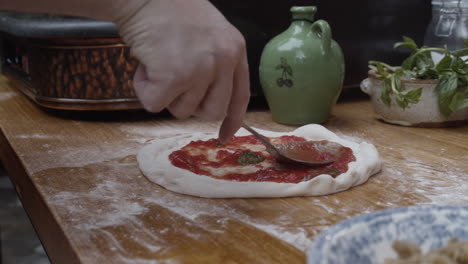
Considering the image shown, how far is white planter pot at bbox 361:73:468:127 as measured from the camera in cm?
176

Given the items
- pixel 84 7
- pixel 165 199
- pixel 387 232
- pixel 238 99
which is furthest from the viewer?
pixel 165 199

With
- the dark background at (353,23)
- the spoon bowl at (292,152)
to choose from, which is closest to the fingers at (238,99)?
the spoon bowl at (292,152)

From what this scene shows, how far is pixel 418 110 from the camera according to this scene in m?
1.80

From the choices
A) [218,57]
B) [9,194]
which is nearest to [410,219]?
[218,57]

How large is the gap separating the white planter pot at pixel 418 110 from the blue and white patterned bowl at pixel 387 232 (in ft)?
3.53

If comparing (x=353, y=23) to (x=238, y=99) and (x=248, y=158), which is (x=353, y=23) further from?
(x=238, y=99)

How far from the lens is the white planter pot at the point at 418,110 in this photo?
1760 millimetres

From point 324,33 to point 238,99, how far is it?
864mm

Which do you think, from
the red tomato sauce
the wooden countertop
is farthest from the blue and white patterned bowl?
the red tomato sauce

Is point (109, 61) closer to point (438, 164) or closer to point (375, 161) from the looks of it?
point (375, 161)

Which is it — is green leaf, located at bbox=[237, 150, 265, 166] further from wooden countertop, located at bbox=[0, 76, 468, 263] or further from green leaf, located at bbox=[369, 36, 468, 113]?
green leaf, located at bbox=[369, 36, 468, 113]

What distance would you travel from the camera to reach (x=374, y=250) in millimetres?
697

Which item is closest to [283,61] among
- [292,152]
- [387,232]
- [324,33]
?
[324,33]

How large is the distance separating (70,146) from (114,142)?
141 millimetres
